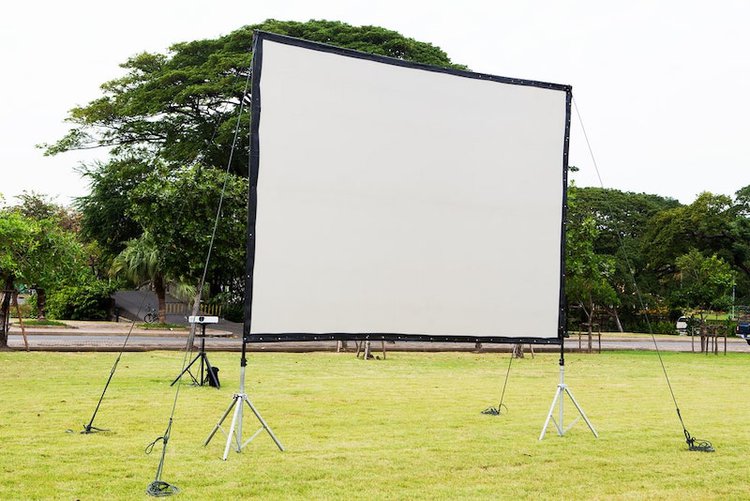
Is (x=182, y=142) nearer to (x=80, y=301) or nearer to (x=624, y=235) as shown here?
(x=80, y=301)

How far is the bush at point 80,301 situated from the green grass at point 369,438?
65.0ft

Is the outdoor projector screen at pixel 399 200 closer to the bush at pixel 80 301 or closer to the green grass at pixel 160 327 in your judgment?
the green grass at pixel 160 327

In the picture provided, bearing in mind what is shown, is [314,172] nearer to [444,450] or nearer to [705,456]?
[444,450]

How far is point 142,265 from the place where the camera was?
30.6 meters

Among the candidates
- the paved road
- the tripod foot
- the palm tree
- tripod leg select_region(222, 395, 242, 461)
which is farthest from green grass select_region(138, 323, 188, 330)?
tripod leg select_region(222, 395, 242, 461)

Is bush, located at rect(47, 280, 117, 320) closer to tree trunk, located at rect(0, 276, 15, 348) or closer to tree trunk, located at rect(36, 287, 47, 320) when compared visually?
tree trunk, located at rect(36, 287, 47, 320)

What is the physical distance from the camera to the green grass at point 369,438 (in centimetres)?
624

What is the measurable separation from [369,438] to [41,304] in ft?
88.1

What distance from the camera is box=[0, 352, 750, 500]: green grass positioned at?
624 centimetres

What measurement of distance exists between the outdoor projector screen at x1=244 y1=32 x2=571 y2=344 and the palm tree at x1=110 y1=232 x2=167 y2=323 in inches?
871

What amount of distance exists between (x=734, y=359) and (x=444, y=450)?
1790 cm

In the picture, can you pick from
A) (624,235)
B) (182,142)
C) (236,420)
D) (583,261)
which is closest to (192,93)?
(182,142)

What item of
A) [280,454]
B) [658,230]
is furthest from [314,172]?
[658,230]

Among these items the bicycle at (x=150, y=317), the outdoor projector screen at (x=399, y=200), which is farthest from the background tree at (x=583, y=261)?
the bicycle at (x=150, y=317)
